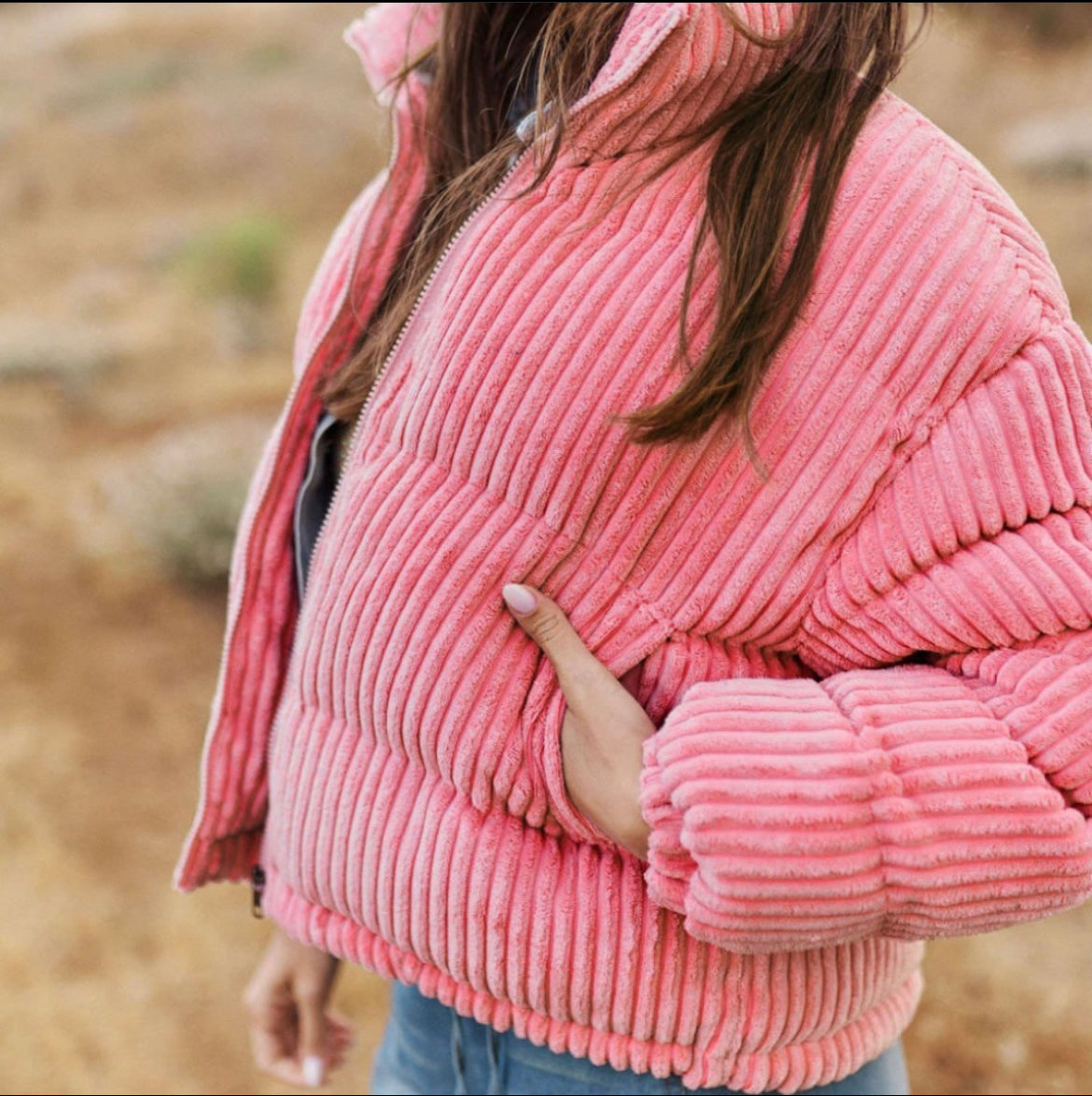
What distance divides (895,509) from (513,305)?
28 cm

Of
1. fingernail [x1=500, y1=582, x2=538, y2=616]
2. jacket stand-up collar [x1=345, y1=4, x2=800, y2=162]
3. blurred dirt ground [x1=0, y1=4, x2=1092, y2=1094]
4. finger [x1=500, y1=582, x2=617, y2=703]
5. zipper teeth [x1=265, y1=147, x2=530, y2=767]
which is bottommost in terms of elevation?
blurred dirt ground [x1=0, y1=4, x2=1092, y2=1094]

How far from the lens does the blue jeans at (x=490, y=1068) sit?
0.87 metres

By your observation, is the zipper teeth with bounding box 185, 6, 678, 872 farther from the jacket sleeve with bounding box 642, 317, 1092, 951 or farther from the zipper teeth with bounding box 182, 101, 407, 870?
the jacket sleeve with bounding box 642, 317, 1092, 951

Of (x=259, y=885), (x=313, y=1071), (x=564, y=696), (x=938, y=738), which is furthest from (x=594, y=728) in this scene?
(x=313, y=1071)

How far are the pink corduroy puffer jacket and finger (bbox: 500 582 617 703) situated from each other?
0.02 metres

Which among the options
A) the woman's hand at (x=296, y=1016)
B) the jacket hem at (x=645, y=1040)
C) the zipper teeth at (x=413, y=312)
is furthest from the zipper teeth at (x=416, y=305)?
the woman's hand at (x=296, y=1016)

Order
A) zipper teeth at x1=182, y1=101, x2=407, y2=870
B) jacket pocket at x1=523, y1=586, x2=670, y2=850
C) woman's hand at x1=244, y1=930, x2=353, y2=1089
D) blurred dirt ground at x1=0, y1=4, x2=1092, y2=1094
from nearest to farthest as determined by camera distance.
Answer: jacket pocket at x1=523, y1=586, x2=670, y2=850 < zipper teeth at x1=182, y1=101, x2=407, y2=870 < woman's hand at x1=244, y1=930, x2=353, y2=1089 < blurred dirt ground at x1=0, y1=4, x2=1092, y2=1094

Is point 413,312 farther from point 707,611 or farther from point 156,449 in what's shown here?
point 156,449

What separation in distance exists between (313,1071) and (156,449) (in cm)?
396

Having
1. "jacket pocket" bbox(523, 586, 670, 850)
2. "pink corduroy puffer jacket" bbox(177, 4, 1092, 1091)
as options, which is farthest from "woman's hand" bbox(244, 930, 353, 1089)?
"jacket pocket" bbox(523, 586, 670, 850)

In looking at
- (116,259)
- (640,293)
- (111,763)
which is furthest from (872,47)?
(116,259)

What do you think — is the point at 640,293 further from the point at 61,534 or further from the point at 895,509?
the point at 61,534

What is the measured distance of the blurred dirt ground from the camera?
2.47m

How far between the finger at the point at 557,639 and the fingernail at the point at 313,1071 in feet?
1.93
